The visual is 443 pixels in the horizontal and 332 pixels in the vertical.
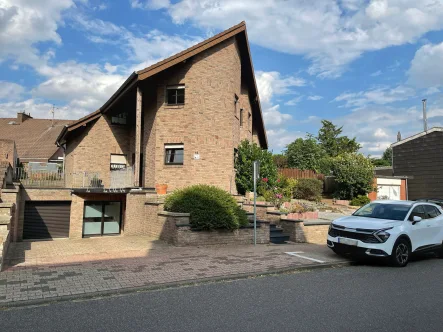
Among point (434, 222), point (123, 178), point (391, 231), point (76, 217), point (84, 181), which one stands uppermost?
point (123, 178)

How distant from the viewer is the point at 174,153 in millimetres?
16094

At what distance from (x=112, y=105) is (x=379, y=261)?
48.1 ft

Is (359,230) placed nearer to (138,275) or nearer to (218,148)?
(138,275)

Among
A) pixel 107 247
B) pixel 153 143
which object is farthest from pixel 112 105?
pixel 107 247

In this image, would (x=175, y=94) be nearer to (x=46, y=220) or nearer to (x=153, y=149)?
(x=153, y=149)

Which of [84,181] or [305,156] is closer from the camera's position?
[84,181]

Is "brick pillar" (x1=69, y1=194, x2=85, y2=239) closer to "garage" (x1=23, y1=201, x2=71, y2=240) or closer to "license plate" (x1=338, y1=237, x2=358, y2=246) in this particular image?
"garage" (x1=23, y1=201, x2=71, y2=240)

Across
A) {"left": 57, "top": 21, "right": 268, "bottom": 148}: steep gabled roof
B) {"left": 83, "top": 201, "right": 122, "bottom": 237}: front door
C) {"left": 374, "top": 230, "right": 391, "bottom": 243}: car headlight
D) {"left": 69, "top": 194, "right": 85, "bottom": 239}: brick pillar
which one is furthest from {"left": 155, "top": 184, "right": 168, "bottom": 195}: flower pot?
{"left": 374, "top": 230, "right": 391, "bottom": 243}: car headlight

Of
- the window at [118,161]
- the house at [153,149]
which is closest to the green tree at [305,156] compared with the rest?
the house at [153,149]

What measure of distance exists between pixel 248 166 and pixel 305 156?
2134 centimetres

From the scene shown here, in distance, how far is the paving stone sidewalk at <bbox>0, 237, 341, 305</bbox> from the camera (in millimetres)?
5910

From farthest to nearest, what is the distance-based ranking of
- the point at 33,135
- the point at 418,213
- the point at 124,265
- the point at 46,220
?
Answer: the point at 33,135, the point at 46,220, the point at 418,213, the point at 124,265

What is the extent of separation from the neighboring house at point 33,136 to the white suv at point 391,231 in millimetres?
27251

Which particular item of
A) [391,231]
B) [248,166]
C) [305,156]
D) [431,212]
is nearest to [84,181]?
[248,166]
